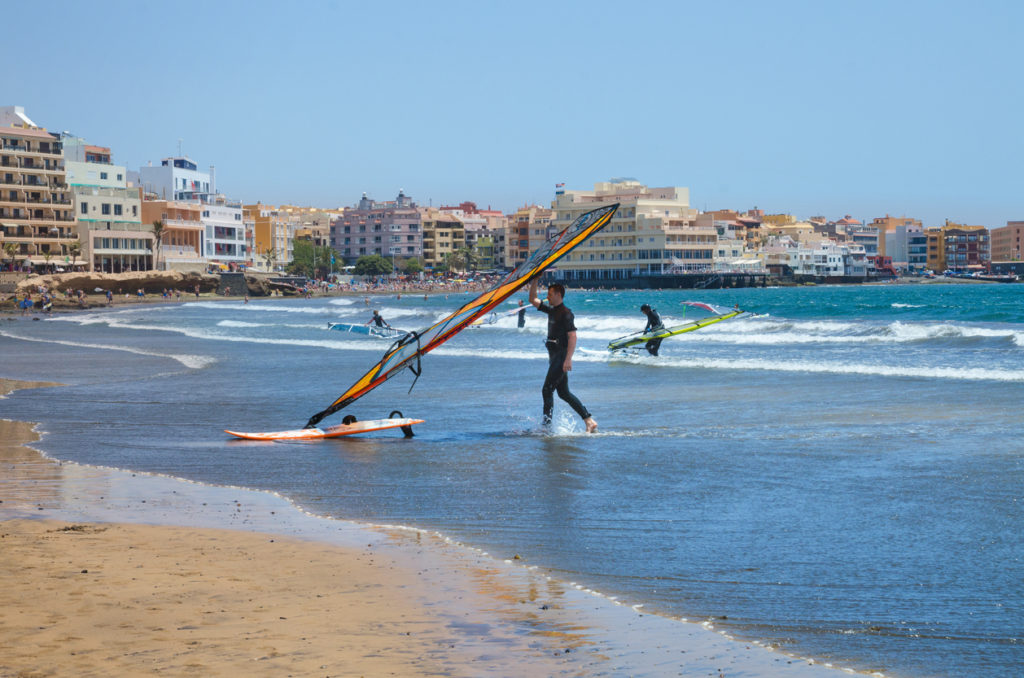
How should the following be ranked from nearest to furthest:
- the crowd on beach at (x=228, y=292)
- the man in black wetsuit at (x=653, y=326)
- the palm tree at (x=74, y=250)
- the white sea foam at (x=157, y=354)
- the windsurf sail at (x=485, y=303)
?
the windsurf sail at (x=485, y=303) < the man in black wetsuit at (x=653, y=326) < the white sea foam at (x=157, y=354) < the crowd on beach at (x=228, y=292) < the palm tree at (x=74, y=250)

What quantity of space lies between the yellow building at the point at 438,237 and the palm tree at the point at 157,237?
76.0m

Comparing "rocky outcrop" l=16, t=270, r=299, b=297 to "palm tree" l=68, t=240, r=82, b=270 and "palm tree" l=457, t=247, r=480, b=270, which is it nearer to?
"palm tree" l=68, t=240, r=82, b=270

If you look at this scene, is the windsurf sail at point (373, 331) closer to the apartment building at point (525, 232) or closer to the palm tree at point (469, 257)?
the apartment building at point (525, 232)

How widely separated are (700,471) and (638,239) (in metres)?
144

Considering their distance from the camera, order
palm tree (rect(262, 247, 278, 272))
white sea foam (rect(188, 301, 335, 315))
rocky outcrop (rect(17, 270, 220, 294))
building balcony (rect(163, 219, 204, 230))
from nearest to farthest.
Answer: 1. white sea foam (rect(188, 301, 335, 315))
2. rocky outcrop (rect(17, 270, 220, 294))
3. building balcony (rect(163, 219, 204, 230))
4. palm tree (rect(262, 247, 278, 272))

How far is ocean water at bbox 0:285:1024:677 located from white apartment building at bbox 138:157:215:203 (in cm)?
12170

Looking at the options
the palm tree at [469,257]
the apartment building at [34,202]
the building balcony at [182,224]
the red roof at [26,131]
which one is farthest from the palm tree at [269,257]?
the red roof at [26,131]

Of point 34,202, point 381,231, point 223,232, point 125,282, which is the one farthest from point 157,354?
point 381,231

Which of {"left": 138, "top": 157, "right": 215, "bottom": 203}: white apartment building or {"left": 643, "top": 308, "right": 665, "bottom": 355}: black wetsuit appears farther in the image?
{"left": 138, "top": 157, "right": 215, "bottom": 203}: white apartment building

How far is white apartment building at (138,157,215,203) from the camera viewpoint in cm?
Answer: 14138

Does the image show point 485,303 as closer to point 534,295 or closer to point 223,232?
point 534,295

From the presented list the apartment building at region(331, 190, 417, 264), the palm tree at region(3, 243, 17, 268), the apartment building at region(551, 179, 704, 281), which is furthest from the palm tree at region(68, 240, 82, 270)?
the apartment building at region(331, 190, 417, 264)

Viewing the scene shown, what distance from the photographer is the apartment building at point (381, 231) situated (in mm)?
185750

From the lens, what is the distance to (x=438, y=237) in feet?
626
